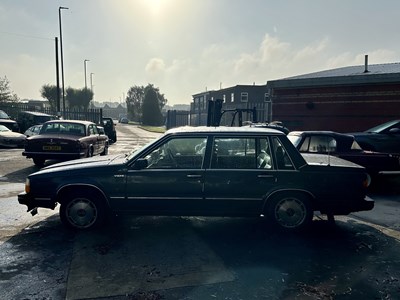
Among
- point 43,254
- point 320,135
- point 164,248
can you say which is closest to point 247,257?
point 164,248

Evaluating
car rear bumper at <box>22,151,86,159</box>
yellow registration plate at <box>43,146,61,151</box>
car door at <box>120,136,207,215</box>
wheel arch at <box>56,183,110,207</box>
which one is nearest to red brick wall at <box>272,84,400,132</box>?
car rear bumper at <box>22,151,86,159</box>

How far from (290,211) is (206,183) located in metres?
1.40

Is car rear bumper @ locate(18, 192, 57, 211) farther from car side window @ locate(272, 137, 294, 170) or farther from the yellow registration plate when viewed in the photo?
the yellow registration plate

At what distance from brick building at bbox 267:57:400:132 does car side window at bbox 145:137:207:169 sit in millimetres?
11298

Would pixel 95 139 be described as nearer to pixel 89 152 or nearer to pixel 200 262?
pixel 89 152

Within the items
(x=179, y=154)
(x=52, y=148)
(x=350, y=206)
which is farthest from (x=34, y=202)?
(x=52, y=148)

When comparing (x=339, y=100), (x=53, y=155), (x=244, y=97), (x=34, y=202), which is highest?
(x=244, y=97)

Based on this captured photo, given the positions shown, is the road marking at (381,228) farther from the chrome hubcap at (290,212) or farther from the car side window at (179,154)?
the car side window at (179,154)

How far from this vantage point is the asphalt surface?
3135mm

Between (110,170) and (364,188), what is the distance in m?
3.82

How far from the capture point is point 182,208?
455cm

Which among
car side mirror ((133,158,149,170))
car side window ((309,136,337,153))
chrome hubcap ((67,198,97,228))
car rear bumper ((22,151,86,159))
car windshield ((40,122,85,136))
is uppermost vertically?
car windshield ((40,122,85,136))

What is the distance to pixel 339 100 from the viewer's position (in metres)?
13.8

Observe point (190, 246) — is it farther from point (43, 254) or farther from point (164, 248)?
point (43, 254)
